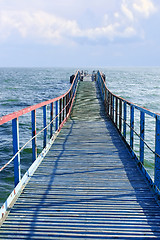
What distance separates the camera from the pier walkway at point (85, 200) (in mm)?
3161

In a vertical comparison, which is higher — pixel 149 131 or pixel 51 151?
pixel 51 151

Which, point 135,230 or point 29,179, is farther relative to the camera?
point 29,179

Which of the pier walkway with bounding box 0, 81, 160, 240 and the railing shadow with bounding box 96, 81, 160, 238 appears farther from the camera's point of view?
the railing shadow with bounding box 96, 81, 160, 238

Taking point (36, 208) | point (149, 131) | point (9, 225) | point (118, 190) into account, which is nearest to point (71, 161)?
point (118, 190)

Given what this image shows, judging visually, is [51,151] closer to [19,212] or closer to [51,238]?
[19,212]

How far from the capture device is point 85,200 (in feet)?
12.8

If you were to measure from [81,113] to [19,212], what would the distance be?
9.24 m

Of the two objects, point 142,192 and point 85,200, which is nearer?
point 85,200

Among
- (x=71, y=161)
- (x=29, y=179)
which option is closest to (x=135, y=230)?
(x=29, y=179)

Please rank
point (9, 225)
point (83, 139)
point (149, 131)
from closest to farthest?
1. point (9, 225)
2. point (83, 139)
3. point (149, 131)

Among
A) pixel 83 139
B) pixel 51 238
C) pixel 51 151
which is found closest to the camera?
pixel 51 238

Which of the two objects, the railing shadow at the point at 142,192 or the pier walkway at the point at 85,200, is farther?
the railing shadow at the point at 142,192

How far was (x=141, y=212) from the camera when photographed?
3.57 m

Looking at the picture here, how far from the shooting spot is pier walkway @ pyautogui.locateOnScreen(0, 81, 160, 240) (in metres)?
3.16
